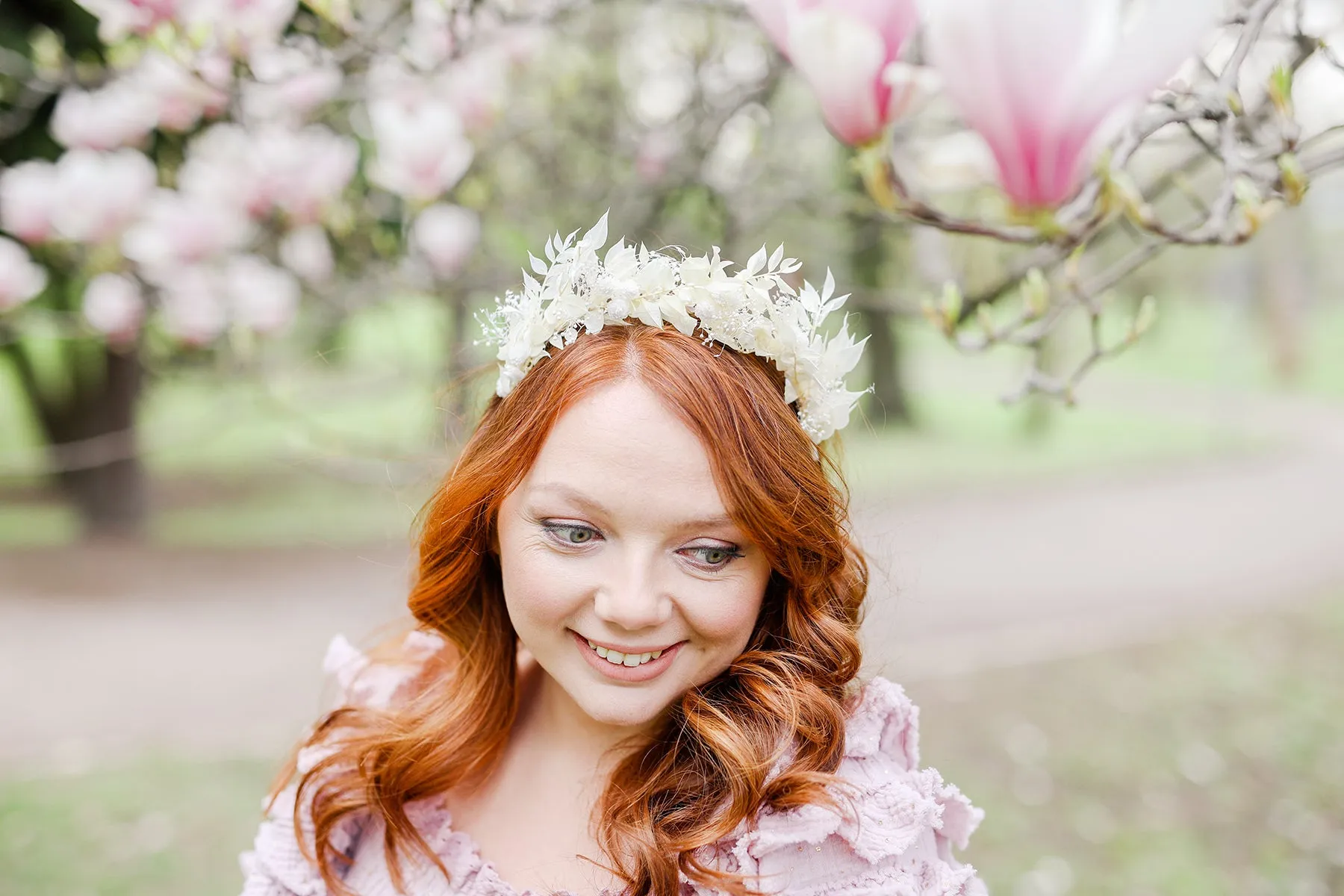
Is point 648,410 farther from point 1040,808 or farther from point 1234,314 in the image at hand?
point 1234,314

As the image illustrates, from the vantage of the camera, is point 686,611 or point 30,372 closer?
point 686,611

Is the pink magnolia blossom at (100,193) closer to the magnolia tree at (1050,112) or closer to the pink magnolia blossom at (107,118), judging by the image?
the pink magnolia blossom at (107,118)

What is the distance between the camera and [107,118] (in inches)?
107

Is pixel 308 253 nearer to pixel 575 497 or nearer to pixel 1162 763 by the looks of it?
pixel 575 497

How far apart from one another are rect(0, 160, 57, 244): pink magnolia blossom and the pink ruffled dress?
1.84 m

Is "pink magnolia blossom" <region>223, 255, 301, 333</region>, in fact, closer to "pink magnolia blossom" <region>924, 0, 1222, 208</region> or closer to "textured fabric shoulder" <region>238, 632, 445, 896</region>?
"textured fabric shoulder" <region>238, 632, 445, 896</region>

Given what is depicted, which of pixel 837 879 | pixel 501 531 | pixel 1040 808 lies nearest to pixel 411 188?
pixel 501 531

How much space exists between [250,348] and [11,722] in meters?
2.78

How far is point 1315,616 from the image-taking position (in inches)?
245

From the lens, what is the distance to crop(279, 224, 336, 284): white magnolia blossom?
315 cm

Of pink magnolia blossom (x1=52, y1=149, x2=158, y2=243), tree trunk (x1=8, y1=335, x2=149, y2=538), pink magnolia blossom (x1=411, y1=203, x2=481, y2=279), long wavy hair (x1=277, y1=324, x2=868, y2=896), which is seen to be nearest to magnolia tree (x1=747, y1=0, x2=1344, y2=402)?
long wavy hair (x1=277, y1=324, x2=868, y2=896)

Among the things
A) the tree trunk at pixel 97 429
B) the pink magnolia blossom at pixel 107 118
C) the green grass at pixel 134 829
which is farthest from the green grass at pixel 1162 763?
the tree trunk at pixel 97 429

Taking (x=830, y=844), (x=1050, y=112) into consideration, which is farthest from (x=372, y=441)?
(x=1050, y=112)

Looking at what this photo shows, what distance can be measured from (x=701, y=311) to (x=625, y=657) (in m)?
0.44
